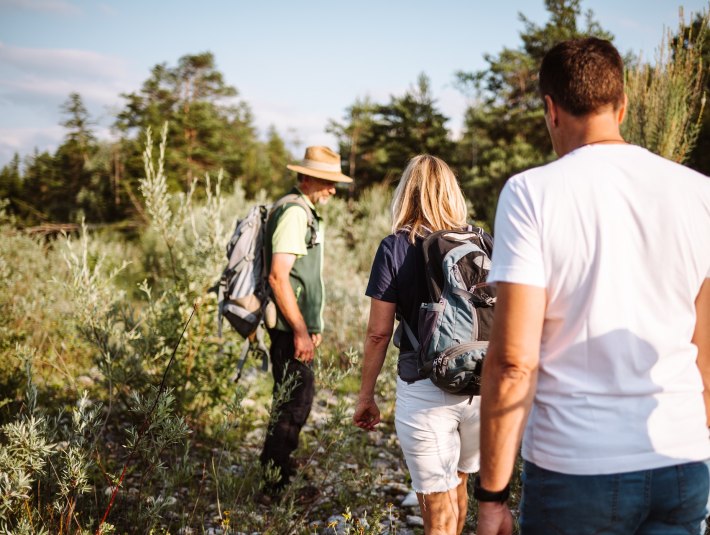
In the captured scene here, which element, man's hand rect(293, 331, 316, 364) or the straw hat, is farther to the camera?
the straw hat

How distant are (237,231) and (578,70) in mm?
3002

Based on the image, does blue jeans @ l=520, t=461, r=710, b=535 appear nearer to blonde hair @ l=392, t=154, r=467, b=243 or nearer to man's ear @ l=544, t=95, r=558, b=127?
man's ear @ l=544, t=95, r=558, b=127

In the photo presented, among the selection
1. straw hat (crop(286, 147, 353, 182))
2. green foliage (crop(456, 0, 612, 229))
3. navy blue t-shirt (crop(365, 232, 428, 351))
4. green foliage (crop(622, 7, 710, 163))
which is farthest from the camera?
green foliage (crop(456, 0, 612, 229))

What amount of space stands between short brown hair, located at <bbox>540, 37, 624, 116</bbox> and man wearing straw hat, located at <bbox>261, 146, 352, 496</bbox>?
2.52 m

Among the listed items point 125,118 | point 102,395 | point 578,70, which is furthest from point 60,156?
point 578,70

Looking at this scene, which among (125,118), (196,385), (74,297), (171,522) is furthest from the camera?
(125,118)

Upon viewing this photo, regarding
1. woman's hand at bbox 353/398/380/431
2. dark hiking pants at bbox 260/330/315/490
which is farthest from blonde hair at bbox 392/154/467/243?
dark hiking pants at bbox 260/330/315/490

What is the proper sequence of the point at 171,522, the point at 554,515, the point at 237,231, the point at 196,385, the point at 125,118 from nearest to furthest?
the point at 554,515, the point at 171,522, the point at 237,231, the point at 196,385, the point at 125,118

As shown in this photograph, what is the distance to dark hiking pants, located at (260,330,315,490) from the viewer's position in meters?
3.97

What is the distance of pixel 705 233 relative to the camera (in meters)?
1.47

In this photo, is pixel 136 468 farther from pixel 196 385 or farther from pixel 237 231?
pixel 237 231

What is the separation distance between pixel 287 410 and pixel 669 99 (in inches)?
202

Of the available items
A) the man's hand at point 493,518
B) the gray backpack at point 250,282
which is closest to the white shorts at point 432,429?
the man's hand at point 493,518

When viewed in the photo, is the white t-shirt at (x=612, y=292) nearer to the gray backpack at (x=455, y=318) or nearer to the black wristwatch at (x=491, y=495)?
the black wristwatch at (x=491, y=495)
